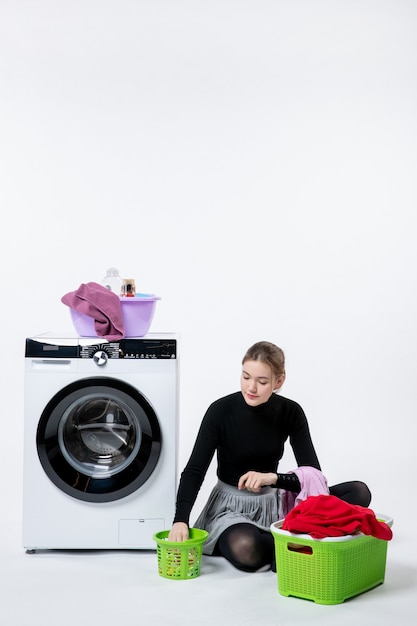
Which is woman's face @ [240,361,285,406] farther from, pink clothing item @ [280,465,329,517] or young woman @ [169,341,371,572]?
pink clothing item @ [280,465,329,517]

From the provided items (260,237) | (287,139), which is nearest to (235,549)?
(260,237)

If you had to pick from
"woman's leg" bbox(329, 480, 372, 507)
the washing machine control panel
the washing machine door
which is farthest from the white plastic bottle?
"woman's leg" bbox(329, 480, 372, 507)

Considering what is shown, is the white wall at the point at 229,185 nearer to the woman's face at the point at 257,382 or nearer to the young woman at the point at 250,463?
the young woman at the point at 250,463

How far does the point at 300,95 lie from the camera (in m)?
6.14

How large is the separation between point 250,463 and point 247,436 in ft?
0.37

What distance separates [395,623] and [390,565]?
2.26ft

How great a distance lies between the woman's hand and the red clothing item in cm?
31

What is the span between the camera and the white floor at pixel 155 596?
10.2ft

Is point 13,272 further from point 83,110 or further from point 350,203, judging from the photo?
point 350,203

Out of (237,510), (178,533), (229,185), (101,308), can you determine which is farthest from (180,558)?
(229,185)

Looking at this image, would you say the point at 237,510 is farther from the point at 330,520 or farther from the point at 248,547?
the point at 330,520

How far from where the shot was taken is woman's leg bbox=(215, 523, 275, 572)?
11.8ft

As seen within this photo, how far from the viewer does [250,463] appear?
12.5 ft

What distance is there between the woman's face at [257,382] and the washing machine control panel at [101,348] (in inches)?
13.1
